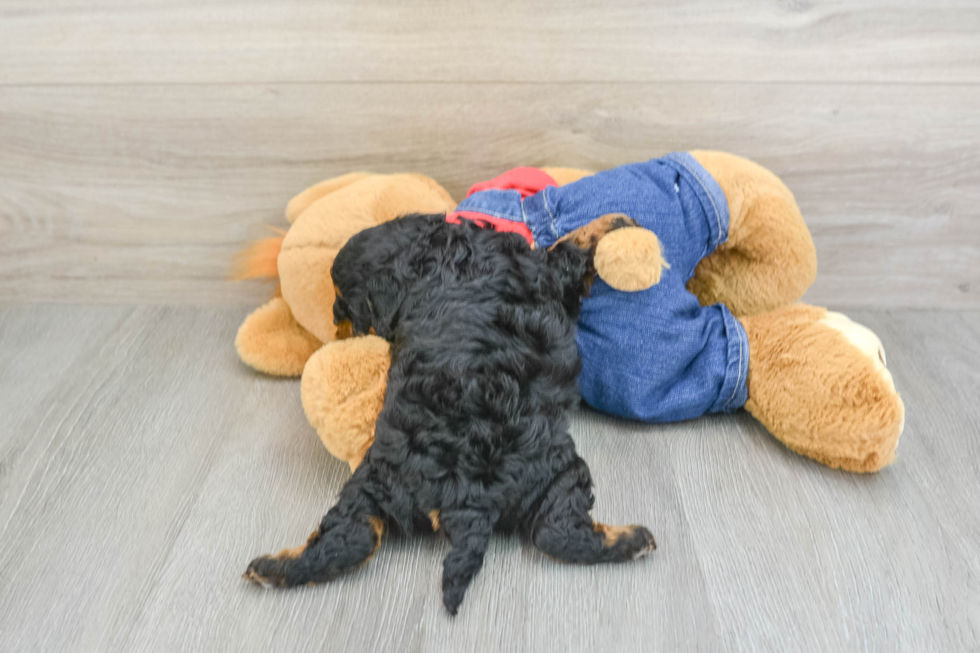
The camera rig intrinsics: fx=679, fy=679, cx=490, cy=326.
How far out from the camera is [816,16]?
3.53 ft

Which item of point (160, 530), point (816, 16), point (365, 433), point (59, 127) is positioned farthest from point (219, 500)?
point (816, 16)

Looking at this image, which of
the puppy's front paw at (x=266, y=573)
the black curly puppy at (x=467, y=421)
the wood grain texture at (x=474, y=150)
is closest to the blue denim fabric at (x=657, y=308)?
the black curly puppy at (x=467, y=421)

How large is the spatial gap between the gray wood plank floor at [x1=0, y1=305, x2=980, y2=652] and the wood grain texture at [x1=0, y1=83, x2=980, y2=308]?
26 cm

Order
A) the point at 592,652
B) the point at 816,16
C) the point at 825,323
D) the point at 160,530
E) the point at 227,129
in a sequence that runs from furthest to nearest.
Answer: the point at 227,129 < the point at 816,16 < the point at 825,323 < the point at 160,530 < the point at 592,652

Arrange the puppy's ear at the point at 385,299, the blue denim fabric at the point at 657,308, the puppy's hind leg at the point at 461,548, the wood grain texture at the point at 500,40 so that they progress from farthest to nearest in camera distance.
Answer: the wood grain texture at the point at 500,40, the blue denim fabric at the point at 657,308, the puppy's ear at the point at 385,299, the puppy's hind leg at the point at 461,548

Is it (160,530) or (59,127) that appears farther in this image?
(59,127)

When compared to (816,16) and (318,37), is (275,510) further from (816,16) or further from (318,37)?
(816,16)

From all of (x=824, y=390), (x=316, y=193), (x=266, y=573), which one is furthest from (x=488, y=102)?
(x=266, y=573)

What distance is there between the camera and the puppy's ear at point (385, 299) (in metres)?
0.81

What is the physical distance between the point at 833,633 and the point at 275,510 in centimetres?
66

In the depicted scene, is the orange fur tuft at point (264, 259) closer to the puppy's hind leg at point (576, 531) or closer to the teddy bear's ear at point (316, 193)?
the teddy bear's ear at point (316, 193)

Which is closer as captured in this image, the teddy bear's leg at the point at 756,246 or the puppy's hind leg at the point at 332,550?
the puppy's hind leg at the point at 332,550

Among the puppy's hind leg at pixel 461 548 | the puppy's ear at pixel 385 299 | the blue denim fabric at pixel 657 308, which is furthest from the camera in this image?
the blue denim fabric at pixel 657 308

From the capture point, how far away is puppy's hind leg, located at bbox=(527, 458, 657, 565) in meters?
0.75
